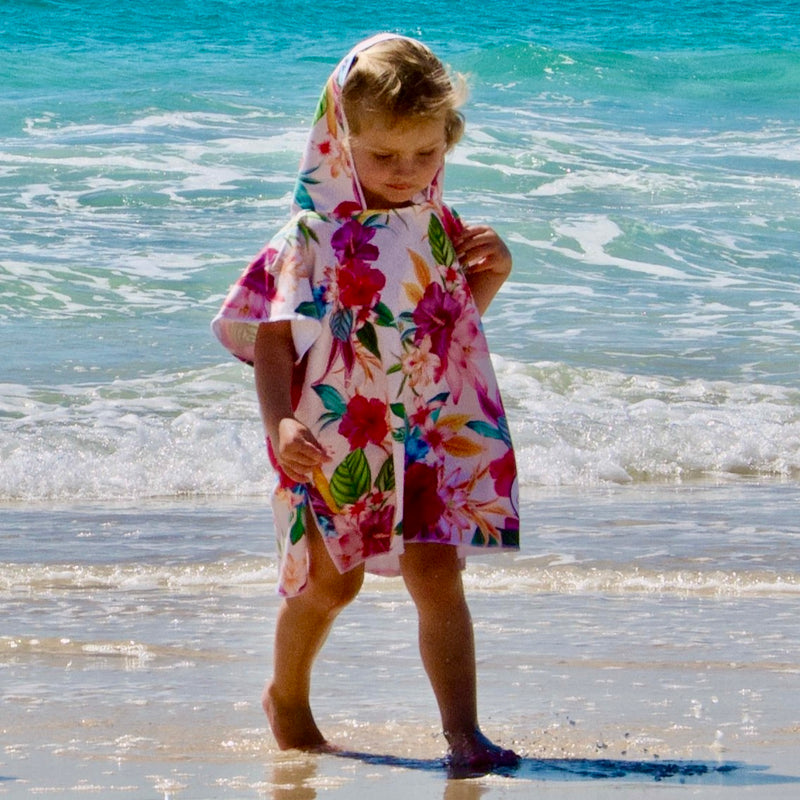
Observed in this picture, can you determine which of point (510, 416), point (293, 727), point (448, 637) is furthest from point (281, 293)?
point (510, 416)

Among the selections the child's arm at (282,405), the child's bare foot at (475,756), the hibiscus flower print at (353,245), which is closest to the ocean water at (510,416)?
the child's bare foot at (475,756)

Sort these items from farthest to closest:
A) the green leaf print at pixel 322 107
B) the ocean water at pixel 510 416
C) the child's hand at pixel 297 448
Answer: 1. the ocean water at pixel 510 416
2. the green leaf print at pixel 322 107
3. the child's hand at pixel 297 448

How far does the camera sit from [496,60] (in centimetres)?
2045

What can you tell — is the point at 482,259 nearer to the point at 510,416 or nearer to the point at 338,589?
the point at 338,589

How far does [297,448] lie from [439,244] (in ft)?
1.61

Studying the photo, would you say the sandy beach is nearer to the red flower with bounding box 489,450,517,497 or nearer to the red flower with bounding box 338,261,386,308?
the red flower with bounding box 489,450,517,497

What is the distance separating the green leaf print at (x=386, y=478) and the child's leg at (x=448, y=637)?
12 cm

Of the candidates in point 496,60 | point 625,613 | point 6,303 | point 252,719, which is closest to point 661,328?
point 6,303

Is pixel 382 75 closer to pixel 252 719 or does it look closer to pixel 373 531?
pixel 373 531

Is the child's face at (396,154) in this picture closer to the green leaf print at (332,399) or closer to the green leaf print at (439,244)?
the green leaf print at (439,244)

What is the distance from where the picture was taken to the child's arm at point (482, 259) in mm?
2656

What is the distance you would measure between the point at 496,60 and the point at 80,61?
5.58m

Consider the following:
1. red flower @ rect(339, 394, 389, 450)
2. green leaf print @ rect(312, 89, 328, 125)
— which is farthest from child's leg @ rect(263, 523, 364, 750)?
green leaf print @ rect(312, 89, 328, 125)

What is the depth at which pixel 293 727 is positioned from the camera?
8.86ft
